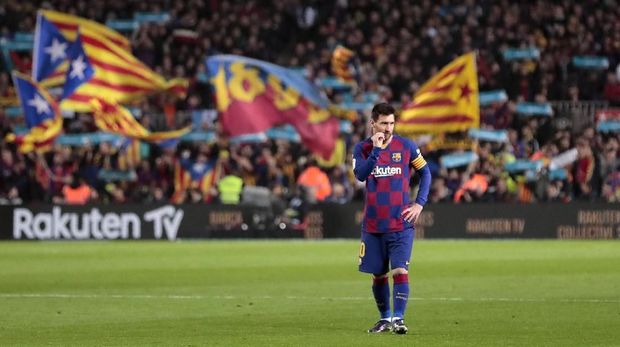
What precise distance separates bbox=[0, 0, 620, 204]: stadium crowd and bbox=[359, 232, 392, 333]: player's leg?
2089cm

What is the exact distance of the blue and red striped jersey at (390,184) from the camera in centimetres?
1425

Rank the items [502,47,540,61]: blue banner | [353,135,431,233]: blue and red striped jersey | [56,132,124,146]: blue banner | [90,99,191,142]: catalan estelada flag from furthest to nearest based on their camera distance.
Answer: [56,132,124,146]: blue banner → [502,47,540,61]: blue banner → [90,99,191,142]: catalan estelada flag → [353,135,431,233]: blue and red striped jersey

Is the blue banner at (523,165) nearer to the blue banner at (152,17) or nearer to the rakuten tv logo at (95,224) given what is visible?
the rakuten tv logo at (95,224)

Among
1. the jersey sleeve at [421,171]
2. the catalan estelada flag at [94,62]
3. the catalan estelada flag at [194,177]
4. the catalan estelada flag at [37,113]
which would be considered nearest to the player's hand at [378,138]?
the jersey sleeve at [421,171]

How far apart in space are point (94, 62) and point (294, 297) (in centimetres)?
1859

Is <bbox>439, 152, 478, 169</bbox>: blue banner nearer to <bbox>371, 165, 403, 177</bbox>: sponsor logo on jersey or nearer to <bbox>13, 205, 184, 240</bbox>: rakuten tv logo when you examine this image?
<bbox>13, 205, 184, 240</bbox>: rakuten tv logo

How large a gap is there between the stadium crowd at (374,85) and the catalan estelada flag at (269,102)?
4.11ft

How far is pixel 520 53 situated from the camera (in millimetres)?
38469

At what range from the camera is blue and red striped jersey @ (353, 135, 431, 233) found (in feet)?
46.8

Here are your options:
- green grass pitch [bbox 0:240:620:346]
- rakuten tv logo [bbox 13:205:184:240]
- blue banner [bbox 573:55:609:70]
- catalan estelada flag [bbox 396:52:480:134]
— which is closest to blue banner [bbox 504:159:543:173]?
catalan estelada flag [bbox 396:52:480:134]

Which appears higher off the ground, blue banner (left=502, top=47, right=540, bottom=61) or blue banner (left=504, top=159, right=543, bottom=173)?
blue banner (left=502, top=47, right=540, bottom=61)

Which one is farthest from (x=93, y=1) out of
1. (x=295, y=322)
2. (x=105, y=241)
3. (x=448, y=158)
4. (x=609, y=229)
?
(x=295, y=322)

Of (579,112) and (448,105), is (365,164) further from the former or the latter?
(579,112)

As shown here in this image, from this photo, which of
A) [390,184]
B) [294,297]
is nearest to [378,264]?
[390,184]
